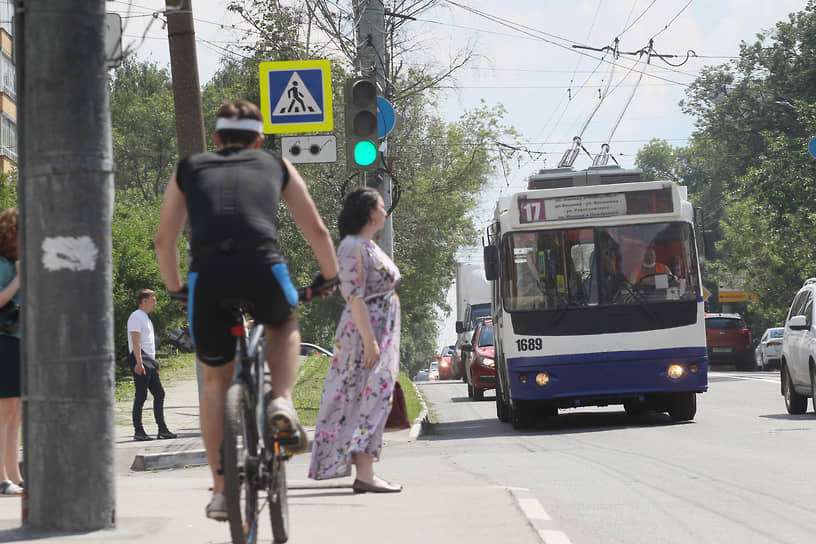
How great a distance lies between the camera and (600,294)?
1590 centimetres

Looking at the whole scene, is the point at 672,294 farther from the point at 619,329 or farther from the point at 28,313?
the point at 28,313

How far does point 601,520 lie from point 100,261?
3259 mm

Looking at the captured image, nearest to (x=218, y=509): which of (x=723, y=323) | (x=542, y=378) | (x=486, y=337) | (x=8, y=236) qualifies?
(x=8, y=236)

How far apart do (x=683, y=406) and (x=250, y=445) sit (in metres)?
12.1

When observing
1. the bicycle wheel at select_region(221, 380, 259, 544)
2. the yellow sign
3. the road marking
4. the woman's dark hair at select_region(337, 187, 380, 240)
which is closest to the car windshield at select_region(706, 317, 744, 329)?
the yellow sign

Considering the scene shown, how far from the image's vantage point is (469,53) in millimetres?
29266

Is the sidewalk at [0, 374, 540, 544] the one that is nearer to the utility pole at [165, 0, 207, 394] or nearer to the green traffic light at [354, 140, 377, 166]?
the green traffic light at [354, 140, 377, 166]

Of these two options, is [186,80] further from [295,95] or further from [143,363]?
[143,363]

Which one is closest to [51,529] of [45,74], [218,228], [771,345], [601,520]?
[218,228]

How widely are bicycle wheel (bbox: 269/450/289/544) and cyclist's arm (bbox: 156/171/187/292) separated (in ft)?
2.73

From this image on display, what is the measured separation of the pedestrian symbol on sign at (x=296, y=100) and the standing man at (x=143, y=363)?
3.39 m

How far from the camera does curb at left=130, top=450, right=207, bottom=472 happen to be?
42.0ft

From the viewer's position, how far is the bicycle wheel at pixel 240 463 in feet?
15.9

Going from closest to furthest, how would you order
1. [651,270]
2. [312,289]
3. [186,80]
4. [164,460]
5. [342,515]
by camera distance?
[312,289], [342,515], [164,460], [186,80], [651,270]
